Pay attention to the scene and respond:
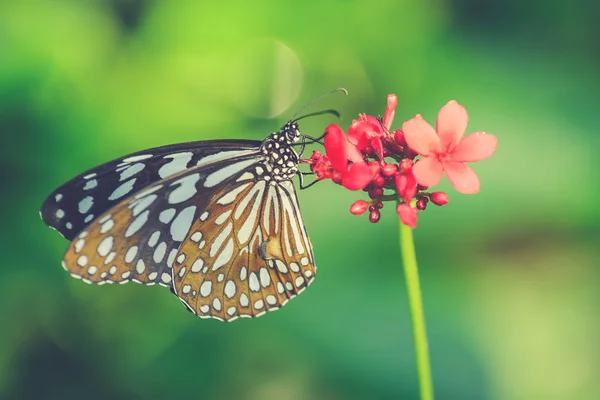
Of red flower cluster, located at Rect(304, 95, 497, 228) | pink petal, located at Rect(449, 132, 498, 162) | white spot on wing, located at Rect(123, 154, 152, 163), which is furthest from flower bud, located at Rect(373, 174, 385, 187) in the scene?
white spot on wing, located at Rect(123, 154, 152, 163)

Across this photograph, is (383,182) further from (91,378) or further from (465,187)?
(91,378)

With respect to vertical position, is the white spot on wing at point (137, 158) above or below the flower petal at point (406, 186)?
below

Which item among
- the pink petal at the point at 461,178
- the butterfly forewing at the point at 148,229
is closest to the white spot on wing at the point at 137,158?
the butterfly forewing at the point at 148,229

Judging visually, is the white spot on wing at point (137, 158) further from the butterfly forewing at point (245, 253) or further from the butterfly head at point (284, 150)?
the butterfly head at point (284, 150)

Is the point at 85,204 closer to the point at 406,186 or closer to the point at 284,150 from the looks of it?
the point at 284,150

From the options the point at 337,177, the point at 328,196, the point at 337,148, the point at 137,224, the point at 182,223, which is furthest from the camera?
the point at 328,196

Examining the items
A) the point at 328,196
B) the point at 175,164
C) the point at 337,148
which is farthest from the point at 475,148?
the point at 328,196

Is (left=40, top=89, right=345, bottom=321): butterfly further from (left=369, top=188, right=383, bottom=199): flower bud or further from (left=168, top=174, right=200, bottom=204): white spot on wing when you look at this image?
(left=369, top=188, right=383, bottom=199): flower bud
